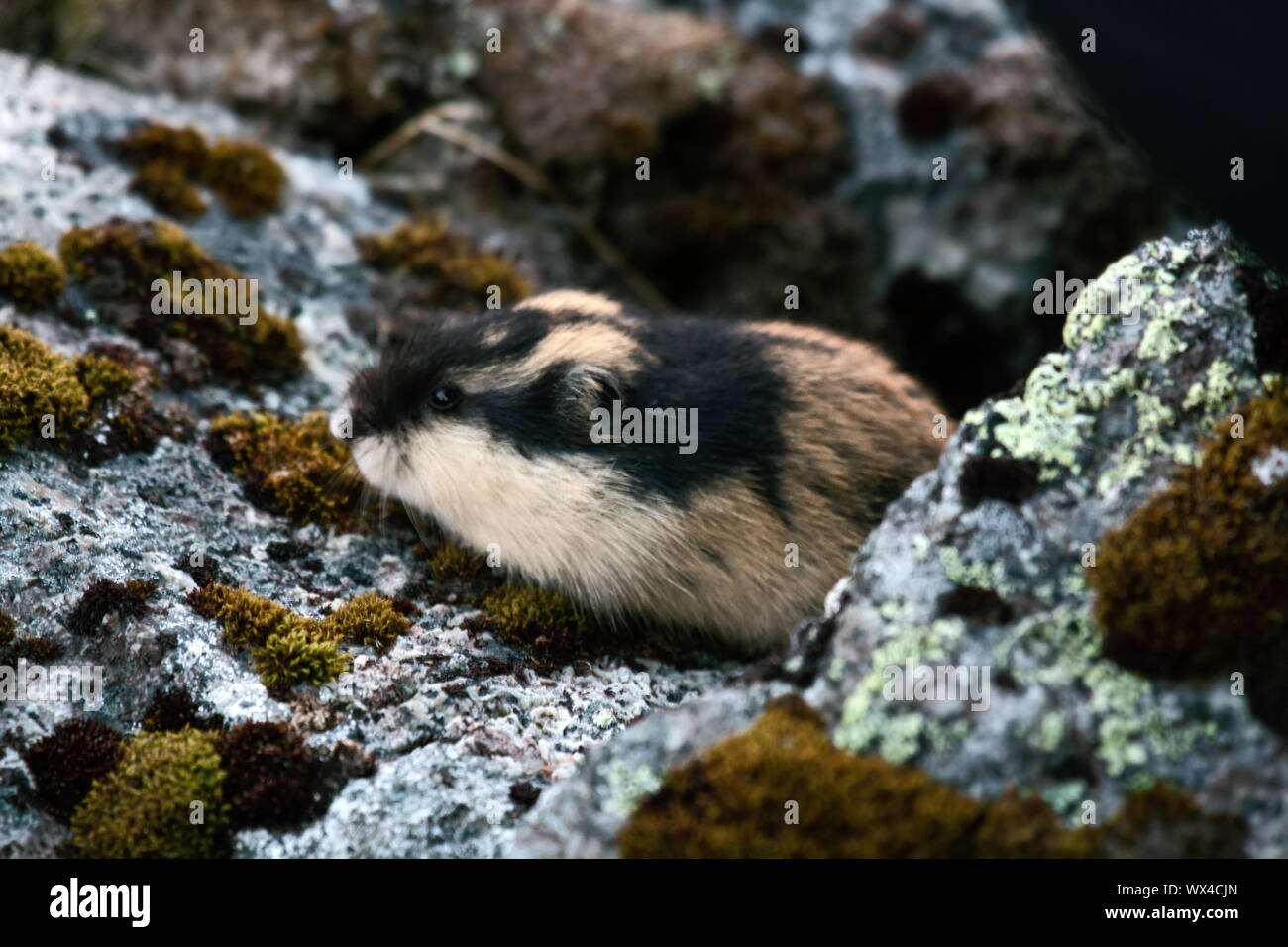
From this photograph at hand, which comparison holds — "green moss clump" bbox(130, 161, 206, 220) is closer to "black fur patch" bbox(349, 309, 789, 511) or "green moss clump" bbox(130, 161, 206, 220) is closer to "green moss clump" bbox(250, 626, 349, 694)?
"black fur patch" bbox(349, 309, 789, 511)

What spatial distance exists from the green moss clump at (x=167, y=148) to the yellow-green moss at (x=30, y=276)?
→ 1790 mm

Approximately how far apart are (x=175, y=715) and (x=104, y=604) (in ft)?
2.62

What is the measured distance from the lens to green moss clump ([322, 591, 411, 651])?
20.0 feet

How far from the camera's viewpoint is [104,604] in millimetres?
5734

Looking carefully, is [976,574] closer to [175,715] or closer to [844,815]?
[844,815]

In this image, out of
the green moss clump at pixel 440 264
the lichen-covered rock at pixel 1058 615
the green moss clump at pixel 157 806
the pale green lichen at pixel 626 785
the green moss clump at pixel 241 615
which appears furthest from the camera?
the green moss clump at pixel 440 264

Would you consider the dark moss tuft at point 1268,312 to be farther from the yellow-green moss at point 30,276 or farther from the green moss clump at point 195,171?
the green moss clump at point 195,171

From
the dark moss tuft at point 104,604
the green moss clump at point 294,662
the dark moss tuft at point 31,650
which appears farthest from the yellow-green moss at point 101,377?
the green moss clump at point 294,662

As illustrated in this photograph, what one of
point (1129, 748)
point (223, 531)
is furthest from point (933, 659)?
point (223, 531)

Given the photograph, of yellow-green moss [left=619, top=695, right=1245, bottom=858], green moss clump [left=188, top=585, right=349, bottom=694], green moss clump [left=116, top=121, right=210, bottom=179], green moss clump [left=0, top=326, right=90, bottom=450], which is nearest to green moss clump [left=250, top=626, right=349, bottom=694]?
green moss clump [left=188, top=585, right=349, bottom=694]

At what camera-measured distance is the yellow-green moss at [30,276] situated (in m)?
7.14

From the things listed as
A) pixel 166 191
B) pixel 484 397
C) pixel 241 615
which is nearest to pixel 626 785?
pixel 241 615
